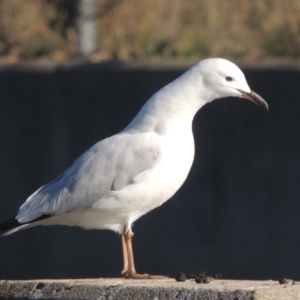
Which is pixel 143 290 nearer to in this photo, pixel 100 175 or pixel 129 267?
pixel 129 267

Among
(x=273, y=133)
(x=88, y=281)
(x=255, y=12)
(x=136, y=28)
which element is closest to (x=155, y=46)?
(x=136, y=28)

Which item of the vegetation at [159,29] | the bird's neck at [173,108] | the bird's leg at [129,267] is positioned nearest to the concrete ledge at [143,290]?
the bird's leg at [129,267]

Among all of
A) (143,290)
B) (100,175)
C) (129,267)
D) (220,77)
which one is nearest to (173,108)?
(220,77)

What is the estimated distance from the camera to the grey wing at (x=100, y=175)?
20.5 ft

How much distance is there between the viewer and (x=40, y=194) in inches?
258

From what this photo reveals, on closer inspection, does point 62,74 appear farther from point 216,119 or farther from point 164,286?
point 164,286

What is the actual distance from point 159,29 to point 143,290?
25.6 ft

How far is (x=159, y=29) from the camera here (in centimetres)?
1238

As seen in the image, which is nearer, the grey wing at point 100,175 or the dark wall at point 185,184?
the grey wing at point 100,175

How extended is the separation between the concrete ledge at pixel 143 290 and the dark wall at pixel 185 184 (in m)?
4.16

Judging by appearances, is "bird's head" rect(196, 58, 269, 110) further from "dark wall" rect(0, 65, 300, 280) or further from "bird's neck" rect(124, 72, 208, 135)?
"dark wall" rect(0, 65, 300, 280)

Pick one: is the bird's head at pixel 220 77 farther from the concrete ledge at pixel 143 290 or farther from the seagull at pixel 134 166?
the concrete ledge at pixel 143 290

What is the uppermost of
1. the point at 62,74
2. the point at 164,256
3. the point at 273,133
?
the point at 62,74

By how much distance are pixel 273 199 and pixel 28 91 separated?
2602 millimetres
